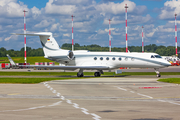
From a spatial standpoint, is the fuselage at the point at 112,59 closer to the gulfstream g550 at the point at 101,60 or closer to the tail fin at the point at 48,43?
the gulfstream g550 at the point at 101,60

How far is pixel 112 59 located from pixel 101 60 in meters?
1.63

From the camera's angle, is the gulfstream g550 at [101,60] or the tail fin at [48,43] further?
the tail fin at [48,43]

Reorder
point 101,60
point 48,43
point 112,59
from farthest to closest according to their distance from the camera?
point 48,43 < point 101,60 < point 112,59

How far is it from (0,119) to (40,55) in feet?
544

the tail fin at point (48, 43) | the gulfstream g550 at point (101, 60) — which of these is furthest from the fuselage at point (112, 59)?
the tail fin at point (48, 43)

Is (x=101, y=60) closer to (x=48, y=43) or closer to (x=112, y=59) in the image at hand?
(x=112, y=59)

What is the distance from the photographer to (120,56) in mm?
39875

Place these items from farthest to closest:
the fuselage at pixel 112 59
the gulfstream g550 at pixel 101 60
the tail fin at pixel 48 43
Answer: the tail fin at pixel 48 43 < the fuselage at pixel 112 59 < the gulfstream g550 at pixel 101 60

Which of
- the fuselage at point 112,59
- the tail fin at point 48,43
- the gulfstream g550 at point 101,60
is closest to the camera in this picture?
the gulfstream g550 at point 101,60

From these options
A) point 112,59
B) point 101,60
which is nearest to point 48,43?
point 101,60

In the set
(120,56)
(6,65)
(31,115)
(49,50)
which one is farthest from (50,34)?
(6,65)

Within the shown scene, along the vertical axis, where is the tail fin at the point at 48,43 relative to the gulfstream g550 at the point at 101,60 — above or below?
above

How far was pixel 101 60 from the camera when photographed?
40406 mm

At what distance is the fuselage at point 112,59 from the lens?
39344mm
